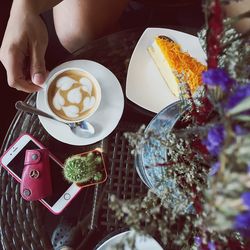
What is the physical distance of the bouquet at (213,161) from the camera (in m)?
0.40

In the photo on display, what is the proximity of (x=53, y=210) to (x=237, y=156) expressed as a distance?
20.1 inches

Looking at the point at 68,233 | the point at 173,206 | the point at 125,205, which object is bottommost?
the point at 68,233

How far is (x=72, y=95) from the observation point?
88 centimetres

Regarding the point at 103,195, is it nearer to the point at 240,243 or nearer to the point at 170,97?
the point at 170,97

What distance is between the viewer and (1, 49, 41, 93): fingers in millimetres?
849

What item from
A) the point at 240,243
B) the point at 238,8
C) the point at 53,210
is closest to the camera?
the point at 240,243

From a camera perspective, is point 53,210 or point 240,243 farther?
point 53,210

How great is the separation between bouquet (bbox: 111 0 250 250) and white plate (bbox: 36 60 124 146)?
0.62ft

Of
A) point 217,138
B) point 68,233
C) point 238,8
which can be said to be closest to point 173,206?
point 217,138

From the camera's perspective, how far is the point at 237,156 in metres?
0.41

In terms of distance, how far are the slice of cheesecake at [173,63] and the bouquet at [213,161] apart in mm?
115

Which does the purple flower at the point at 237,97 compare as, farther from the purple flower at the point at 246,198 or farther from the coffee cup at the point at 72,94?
the coffee cup at the point at 72,94

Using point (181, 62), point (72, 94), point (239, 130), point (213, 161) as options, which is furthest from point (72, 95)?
point (239, 130)

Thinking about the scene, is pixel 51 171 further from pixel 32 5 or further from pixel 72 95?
pixel 32 5
